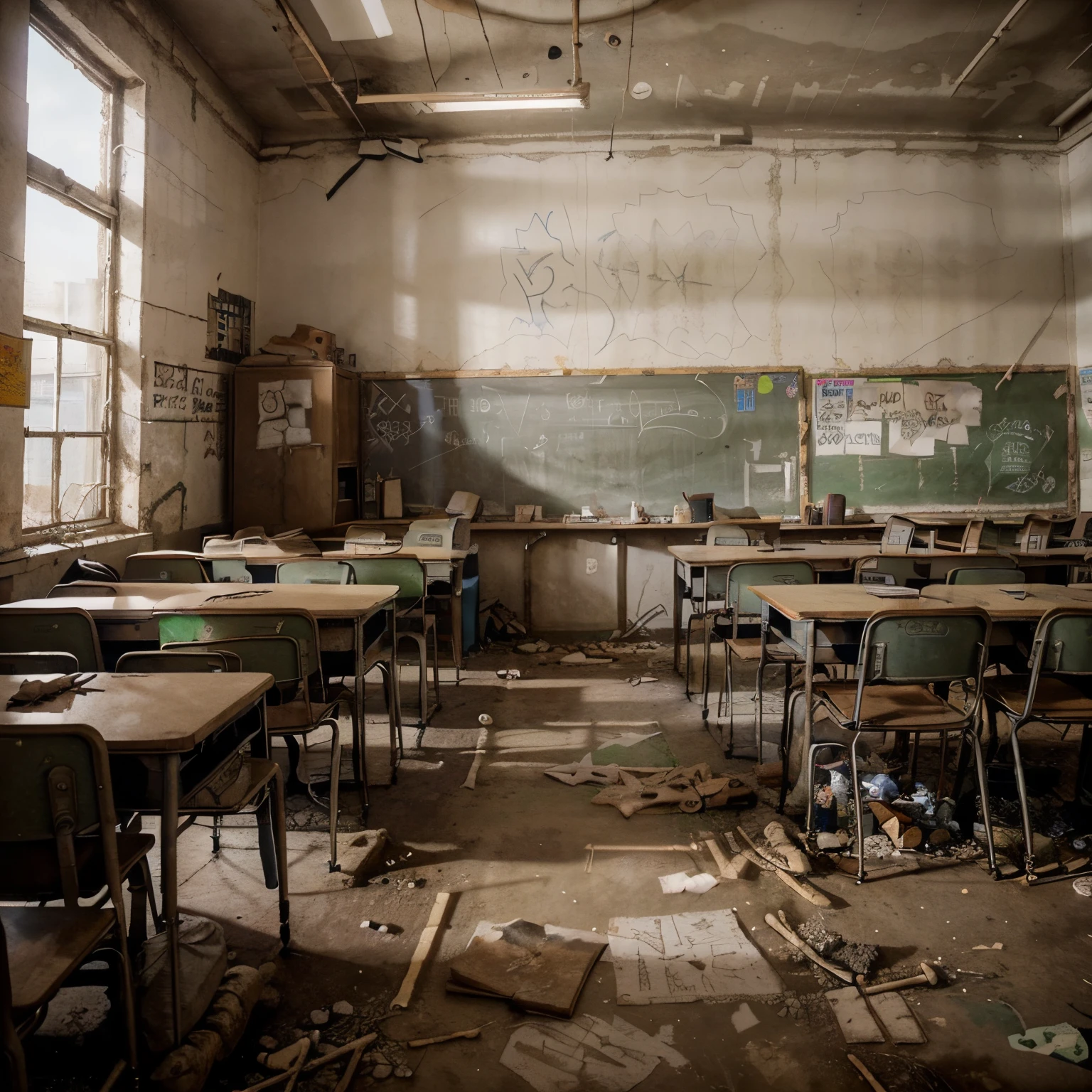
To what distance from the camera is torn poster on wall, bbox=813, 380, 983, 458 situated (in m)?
6.89

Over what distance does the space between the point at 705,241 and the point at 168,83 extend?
4.27 meters

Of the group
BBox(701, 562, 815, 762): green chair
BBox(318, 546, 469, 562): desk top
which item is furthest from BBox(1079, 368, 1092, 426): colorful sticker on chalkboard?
BBox(318, 546, 469, 562): desk top

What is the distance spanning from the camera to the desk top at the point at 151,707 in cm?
166

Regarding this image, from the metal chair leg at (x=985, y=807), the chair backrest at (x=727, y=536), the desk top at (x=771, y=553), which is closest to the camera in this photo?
the metal chair leg at (x=985, y=807)

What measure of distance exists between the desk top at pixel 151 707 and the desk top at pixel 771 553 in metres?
2.85

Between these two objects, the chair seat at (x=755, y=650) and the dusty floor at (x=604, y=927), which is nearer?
the dusty floor at (x=604, y=927)

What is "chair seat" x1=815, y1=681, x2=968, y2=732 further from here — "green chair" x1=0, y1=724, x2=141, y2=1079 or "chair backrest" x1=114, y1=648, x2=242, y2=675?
"green chair" x1=0, y1=724, x2=141, y2=1079

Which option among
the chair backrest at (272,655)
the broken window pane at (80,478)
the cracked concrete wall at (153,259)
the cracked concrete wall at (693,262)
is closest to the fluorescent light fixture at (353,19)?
the cracked concrete wall at (153,259)

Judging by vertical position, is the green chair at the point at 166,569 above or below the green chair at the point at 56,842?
above

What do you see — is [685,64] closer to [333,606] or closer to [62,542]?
[333,606]

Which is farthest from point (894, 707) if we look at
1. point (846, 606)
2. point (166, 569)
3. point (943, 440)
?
point (943, 440)

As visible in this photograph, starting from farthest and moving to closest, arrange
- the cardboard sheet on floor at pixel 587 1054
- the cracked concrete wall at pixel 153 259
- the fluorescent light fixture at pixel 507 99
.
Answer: the fluorescent light fixture at pixel 507 99 < the cracked concrete wall at pixel 153 259 < the cardboard sheet on floor at pixel 587 1054

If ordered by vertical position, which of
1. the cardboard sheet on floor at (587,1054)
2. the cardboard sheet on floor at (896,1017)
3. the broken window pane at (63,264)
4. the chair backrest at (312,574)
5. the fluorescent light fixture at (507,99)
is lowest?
the cardboard sheet on floor at (587,1054)

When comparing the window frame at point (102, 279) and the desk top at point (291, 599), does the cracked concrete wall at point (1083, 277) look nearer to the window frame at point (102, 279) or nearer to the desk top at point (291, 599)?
the desk top at point (291, 599)
